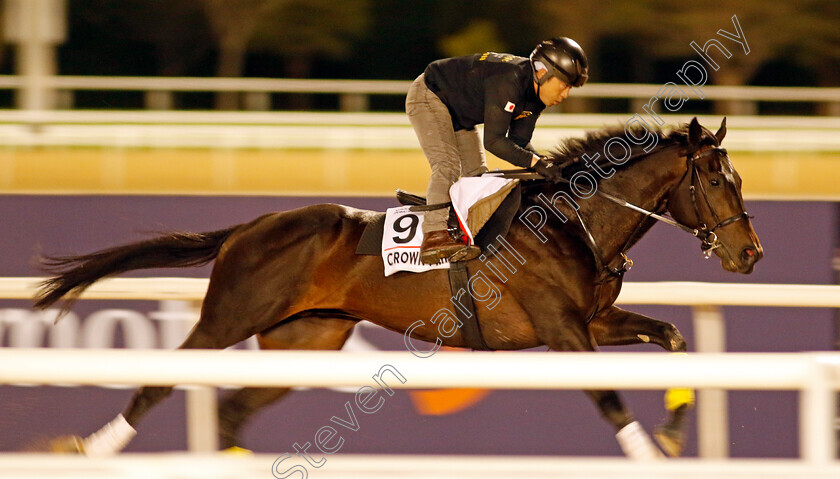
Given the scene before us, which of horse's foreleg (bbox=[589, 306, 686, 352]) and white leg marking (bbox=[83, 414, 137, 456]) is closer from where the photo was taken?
white leg marking (bbox=[83, 414, 137, 456])

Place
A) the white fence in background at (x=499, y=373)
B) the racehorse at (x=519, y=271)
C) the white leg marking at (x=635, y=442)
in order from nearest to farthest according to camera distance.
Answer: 1. the white fence in background at (x=499, y=373)
2. the white leg marking at (x=635, y=442)
3. the racehorse at (x=519, y=271)

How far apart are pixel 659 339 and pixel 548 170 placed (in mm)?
793

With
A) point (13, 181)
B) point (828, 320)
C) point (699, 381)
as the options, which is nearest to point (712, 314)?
point (828, 320)

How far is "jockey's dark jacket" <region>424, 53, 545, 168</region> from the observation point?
3.83 m

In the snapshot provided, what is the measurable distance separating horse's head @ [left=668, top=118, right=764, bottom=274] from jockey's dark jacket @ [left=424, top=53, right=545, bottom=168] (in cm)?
64

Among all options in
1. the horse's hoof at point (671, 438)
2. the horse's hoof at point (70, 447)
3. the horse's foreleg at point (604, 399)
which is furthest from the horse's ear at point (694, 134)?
the horse's hoof at point (70, 447)

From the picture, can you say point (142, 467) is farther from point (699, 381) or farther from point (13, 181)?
point (13, 181)

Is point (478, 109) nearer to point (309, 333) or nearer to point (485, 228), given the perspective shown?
point (485, 228)

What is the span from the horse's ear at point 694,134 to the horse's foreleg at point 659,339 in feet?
2.36

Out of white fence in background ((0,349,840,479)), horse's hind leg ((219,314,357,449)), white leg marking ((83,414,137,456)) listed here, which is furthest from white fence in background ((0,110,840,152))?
white fence in background ((0,349,840,479))

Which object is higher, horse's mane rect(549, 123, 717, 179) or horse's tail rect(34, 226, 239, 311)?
horse's mane rect(549, 123, 717, 179)

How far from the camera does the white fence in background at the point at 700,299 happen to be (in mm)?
4250

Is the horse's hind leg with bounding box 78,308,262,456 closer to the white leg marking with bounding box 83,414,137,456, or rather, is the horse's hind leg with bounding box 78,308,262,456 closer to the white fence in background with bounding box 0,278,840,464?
the white leg marking with bounding box 83,414,137,456

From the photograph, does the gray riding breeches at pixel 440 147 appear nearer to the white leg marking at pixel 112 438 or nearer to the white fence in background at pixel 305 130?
the white leg marking at pixel 112 438
